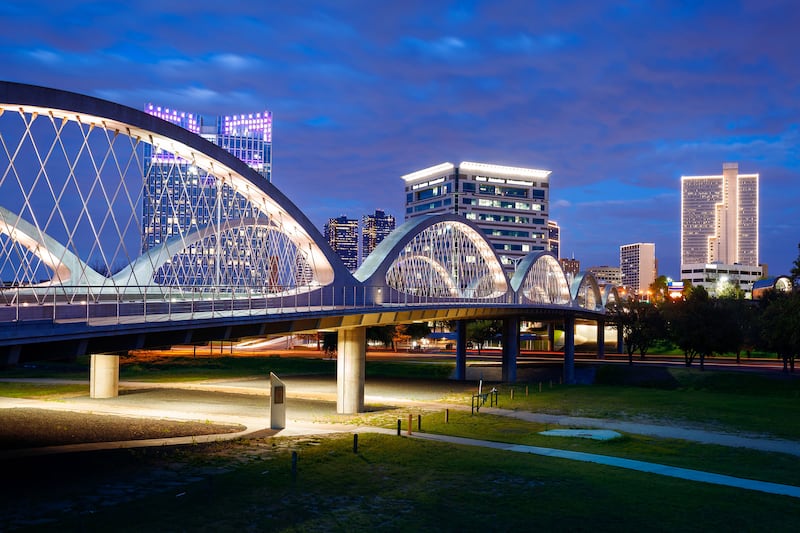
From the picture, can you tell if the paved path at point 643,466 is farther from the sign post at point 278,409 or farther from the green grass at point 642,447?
the sign post at point 278,409

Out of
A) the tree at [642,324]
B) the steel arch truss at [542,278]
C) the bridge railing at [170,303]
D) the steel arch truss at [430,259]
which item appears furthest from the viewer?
the tree at [642,324]

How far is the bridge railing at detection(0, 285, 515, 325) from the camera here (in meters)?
23.2

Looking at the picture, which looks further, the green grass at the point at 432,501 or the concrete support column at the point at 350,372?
the concrete support column at the point at 350,372

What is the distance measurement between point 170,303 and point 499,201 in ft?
550

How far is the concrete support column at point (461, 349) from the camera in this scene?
243 feet

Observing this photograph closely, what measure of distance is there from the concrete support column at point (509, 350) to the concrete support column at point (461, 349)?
4193mm

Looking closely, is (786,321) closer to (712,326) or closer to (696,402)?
(696,402)

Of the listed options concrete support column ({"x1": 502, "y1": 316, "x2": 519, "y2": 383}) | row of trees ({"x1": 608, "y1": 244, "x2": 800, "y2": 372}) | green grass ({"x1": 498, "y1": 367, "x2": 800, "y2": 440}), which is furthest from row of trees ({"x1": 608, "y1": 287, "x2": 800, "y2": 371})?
concrete support column ({"x1": 502, "y1": 316, "x2": 519, "y2": 383})

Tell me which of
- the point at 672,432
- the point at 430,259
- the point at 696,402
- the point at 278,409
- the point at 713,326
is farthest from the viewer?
the point at 430,259

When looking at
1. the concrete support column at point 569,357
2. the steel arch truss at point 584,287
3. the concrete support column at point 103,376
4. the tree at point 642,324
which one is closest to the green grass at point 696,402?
the concrete support column at point 569,357

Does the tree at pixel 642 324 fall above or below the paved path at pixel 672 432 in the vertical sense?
above

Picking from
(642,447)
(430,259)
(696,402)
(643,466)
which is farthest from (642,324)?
(643,466)

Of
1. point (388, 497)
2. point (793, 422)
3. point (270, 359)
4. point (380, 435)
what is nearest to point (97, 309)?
point (380, 435)

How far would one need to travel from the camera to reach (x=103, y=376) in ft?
150
